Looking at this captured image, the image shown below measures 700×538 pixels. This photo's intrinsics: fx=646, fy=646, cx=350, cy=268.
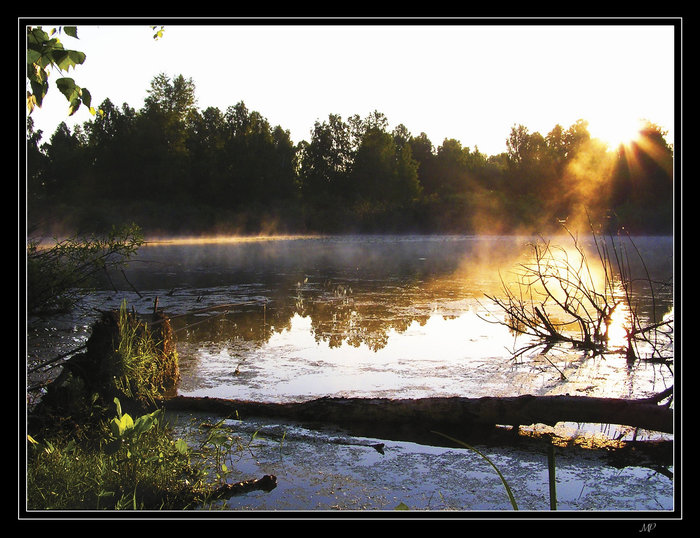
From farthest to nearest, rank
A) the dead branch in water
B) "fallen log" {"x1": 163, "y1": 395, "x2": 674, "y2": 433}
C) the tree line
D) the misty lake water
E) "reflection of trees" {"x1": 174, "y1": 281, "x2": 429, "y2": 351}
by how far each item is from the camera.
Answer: the tree line → "reflection of trees" {"x1": 174, "y1": 281, "x2": 429, "y2": 351} → the dead branch in water → "fallen log" {"x1": 163, "y1": 395, "x2": 674, "y2": 433} → the misty lake water

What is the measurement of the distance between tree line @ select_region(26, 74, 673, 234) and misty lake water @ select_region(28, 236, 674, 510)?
40.4ft

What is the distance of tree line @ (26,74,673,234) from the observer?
22953 millimetres

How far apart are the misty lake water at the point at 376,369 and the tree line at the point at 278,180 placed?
40.4ft

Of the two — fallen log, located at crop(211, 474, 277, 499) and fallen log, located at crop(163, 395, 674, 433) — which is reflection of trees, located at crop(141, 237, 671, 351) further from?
fallen log, located at crop(211, 474, 277, 499)

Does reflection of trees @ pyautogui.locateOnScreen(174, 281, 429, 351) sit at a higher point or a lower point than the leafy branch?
lower

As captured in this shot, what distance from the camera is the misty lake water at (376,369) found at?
2781 millimetres

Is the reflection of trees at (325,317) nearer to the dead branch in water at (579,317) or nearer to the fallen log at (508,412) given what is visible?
the dead branch in water at (579,317)

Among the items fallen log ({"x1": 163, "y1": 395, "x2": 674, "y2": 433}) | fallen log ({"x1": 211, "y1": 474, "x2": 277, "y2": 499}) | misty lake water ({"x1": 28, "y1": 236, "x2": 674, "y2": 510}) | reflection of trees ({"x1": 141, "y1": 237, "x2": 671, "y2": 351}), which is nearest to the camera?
fallen log ({"x1": 211, "y1": 474, "x2": 277, "y2": 499})

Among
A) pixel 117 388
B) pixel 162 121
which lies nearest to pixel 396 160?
pixel 162 121

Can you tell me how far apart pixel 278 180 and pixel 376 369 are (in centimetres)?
2531

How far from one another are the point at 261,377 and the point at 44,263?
1744 millimetres

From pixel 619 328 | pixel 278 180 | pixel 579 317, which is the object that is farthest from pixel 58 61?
pixel 278 180

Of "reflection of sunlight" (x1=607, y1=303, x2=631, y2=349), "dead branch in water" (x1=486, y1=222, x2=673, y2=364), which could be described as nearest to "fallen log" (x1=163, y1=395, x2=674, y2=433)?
"dead branch in water" (x1=486, y1=222, x2=673, y2=364)

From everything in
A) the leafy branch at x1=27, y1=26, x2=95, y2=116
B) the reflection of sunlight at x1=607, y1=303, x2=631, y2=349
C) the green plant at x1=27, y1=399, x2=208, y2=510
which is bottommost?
the green plant at x1=27, y1=399, x2=208, y2=510
